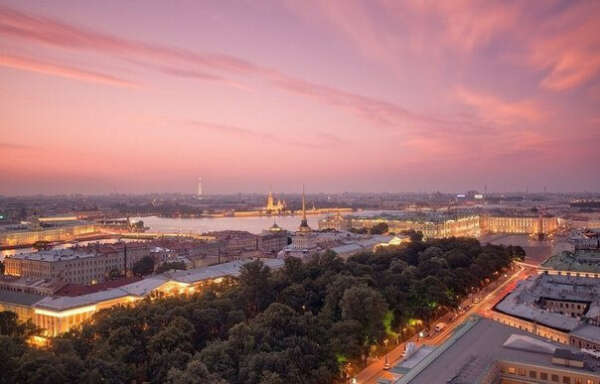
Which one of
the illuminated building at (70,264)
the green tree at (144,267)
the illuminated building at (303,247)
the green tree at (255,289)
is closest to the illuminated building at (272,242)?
the illuminated building at (303,247)

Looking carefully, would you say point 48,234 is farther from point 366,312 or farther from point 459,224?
point 366,312

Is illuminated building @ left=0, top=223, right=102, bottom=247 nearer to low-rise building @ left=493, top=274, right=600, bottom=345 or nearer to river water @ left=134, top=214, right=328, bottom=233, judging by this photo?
river water @ left=134, top=214, right=328, bottom=233

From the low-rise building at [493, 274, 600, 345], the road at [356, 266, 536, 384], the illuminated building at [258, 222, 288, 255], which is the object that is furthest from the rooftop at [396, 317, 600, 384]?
the illuminated building at [258, 222, 288, 255]

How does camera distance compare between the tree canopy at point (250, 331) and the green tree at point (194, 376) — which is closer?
the green tree at point (194, 376)

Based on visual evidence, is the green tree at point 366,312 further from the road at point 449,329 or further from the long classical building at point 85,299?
the long classical building at point 85,299

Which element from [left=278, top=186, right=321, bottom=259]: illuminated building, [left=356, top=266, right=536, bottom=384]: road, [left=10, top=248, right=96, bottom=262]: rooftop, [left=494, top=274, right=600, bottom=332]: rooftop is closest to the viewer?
[left=356, top=266, right=536, bottom=384]: road

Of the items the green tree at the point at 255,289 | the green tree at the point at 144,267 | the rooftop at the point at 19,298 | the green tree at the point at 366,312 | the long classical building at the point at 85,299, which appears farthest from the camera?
the green tree at the point at 144,267
